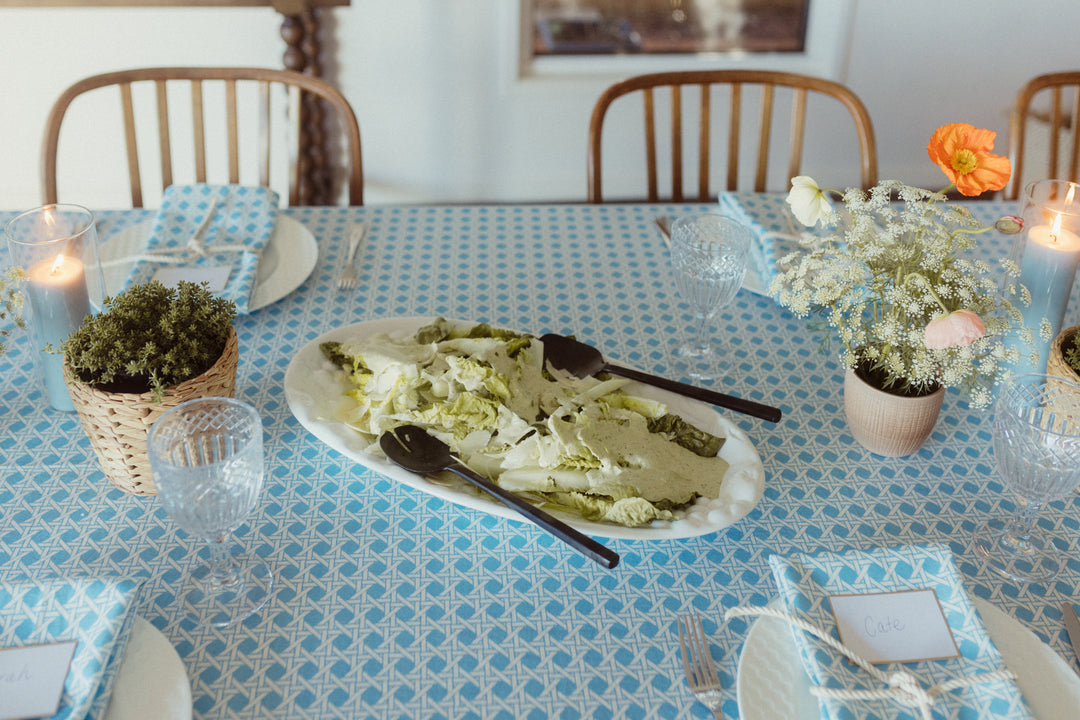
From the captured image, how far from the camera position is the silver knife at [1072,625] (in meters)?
0.84

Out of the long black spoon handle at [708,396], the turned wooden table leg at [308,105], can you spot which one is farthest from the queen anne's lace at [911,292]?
the turned wooden table leg at [308,105]

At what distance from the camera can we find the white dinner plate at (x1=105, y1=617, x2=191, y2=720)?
2.45 ft

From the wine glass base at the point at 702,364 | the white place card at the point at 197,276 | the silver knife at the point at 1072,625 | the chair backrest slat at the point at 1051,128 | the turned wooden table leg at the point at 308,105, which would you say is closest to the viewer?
the silver knife at the point at 1072,625

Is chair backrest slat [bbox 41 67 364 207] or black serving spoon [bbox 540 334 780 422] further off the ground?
chair backrest slat [bbox 41 67 364 207]

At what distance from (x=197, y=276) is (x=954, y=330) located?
1036 mm

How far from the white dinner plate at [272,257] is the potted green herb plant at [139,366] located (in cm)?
31

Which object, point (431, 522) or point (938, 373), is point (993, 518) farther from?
point (431, 522)

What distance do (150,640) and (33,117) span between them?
2.77 m

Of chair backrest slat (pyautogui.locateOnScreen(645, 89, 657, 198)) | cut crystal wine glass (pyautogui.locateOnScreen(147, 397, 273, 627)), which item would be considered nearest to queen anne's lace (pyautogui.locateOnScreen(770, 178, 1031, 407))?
cut crystal wine glass (pyautogui.locateOnScreen(147, 397, 273, 627))

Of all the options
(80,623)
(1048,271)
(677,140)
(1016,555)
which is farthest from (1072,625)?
(677,140)

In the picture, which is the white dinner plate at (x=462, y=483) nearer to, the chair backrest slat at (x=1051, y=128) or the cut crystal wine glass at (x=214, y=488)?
the cut crystal wine glass at (x=214, y=488)

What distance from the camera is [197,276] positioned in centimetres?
133

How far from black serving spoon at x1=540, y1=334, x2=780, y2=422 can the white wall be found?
2107 mm

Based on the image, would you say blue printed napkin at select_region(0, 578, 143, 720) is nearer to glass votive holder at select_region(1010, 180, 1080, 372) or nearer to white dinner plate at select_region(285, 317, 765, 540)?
white dinner plate at select_region(285, 317, 765, 540)
